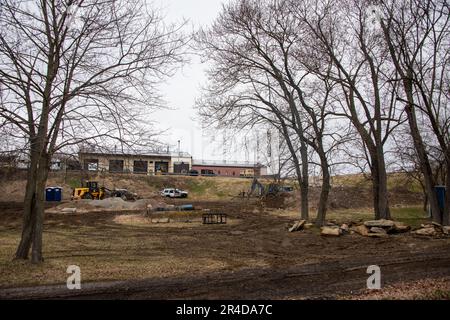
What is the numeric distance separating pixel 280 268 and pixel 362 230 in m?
10.3

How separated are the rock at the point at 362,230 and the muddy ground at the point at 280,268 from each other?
47cm

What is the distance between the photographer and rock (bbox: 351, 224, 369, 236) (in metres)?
20.2

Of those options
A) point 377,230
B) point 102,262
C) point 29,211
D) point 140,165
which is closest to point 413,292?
point 140,165

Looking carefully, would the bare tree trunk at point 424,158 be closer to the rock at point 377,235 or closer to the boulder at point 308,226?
the rock at point 377,235

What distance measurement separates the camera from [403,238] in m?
18.3

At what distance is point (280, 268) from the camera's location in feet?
37.9

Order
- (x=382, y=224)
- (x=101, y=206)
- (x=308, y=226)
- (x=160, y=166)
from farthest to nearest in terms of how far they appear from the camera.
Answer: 1. (x=160, y=166)
2. (x=101, y=206)
3. (x=308, y=226)
4. (x=382, y=224)

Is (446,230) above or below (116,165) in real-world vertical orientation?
below

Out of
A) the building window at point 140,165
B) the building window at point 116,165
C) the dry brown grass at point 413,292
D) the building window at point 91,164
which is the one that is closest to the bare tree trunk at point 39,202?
the building window at point 91,164

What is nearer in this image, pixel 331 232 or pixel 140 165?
pixel 140 165

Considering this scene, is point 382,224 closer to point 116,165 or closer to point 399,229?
point 399,229

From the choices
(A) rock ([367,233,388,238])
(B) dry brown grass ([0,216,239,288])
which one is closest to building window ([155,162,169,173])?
(B) dry brown grass ([0,216,239,288])

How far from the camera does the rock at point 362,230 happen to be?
2023 cm

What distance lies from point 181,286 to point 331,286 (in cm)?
314
